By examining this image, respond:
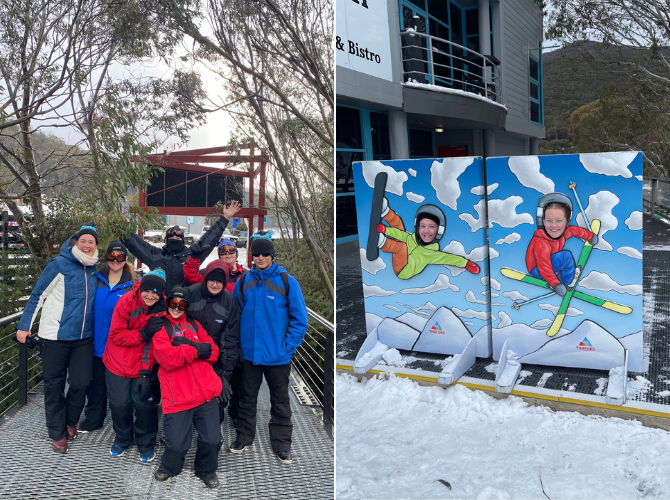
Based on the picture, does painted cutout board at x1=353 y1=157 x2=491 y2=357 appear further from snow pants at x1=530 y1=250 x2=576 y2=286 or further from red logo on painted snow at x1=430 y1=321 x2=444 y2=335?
snow pants at x1=530 y1=250 x2=576 y2=286

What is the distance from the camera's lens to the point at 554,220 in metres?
4.29

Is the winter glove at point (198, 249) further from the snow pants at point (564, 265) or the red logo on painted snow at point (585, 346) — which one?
the red logo on painted snow at point (585, 346)

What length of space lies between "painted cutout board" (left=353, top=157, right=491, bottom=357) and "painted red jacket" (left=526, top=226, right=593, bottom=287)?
0.40 meters

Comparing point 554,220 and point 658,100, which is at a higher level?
point 658,100

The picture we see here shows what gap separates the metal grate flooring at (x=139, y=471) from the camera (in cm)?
312

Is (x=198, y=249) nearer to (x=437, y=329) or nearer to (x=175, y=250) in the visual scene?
(x=175, y=250)

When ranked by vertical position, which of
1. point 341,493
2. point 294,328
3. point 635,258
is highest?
point 635,258

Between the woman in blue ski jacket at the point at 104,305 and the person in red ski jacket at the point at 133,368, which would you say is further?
the woman in blue ski jacket at the point at 104,305

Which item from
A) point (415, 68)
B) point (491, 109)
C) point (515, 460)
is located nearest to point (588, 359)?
point (515, 460)

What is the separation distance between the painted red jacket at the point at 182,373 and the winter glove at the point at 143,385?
0.23 meters

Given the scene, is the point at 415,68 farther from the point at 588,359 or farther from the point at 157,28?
the point at 588,359

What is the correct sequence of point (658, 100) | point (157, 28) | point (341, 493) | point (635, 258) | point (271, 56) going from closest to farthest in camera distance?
1. point (341, 493)
2. point (635, 258)
3. point (157, 28)
4. point (271, 56)
5. point (658, 100)

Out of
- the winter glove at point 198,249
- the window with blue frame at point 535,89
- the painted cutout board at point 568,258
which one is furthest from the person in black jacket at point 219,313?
the window with blue frame at point 535,89

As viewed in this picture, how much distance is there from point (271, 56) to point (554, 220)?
6.26m
